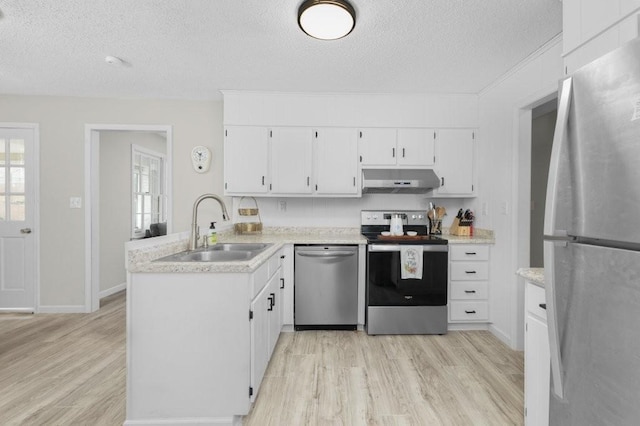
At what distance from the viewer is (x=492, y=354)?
2492 mm

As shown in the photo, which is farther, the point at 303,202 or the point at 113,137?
the point at 113,137

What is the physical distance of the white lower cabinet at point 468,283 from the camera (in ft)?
9.66

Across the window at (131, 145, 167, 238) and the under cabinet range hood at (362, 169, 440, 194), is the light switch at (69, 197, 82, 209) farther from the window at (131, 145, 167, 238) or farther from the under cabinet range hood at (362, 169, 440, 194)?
the under cabinet range hood at (362, 169, 440, 194)

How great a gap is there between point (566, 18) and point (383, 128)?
1.81 metres

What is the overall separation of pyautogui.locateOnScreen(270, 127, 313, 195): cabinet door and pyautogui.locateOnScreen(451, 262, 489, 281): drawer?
1646 millimetres

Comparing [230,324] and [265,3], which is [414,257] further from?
[265,3]

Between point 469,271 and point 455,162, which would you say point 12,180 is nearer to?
point 455,162

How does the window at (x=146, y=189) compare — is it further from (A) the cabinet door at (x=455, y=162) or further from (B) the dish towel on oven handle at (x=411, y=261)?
(A) the cabinet door at (x=455, y=162)

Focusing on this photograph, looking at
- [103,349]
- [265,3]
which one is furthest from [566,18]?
[103,349]

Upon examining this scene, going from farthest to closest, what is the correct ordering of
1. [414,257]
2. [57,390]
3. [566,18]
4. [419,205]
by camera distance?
[419,205] → [414,257] → [57,390] → [566,18]

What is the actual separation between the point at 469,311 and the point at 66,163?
4.59 metres

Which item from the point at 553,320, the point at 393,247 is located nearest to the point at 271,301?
the point at 393,247

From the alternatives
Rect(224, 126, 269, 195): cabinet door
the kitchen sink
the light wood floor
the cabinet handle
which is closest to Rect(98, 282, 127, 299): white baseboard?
the light wood floor

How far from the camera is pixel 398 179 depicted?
10.1 feet
